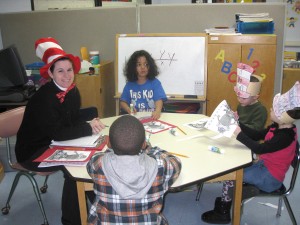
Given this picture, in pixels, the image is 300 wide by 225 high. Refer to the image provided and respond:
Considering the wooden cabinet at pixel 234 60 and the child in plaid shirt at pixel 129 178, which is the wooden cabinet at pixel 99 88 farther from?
the child in plaid shirt at pixel 129 178

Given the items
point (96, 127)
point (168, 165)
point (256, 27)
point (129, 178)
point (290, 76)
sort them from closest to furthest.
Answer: point (129, 178)
point (168, 165)
point (96, 127)
point (256, 27)
point (290, 76)

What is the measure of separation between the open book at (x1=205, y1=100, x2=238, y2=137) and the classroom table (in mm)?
90

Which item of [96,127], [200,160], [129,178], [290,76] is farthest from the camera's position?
[290,76]

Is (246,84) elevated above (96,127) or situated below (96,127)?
above

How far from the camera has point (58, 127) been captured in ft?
6.18

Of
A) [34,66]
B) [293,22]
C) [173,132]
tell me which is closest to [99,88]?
[34,66]

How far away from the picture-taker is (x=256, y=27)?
10.2 ft

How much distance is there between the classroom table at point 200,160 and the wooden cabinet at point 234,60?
127 cm

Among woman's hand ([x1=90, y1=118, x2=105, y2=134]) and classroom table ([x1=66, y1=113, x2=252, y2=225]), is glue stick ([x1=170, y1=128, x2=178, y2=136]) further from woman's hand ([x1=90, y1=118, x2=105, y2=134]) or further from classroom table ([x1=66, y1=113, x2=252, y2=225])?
woman's hand ([x1=90, y1=118, x2=105, y2=134])

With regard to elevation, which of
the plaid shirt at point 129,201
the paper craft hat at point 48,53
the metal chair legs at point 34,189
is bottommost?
the metal chair legs at point 34,189

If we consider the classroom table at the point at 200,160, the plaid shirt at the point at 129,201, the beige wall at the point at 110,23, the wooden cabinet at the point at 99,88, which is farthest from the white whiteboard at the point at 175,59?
the plaid shirt at the point at 129,201

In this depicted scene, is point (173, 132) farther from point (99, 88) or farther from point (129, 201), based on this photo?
point (99, 88)

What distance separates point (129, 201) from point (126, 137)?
9.7 inches

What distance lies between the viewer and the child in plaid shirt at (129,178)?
46.7 inches
